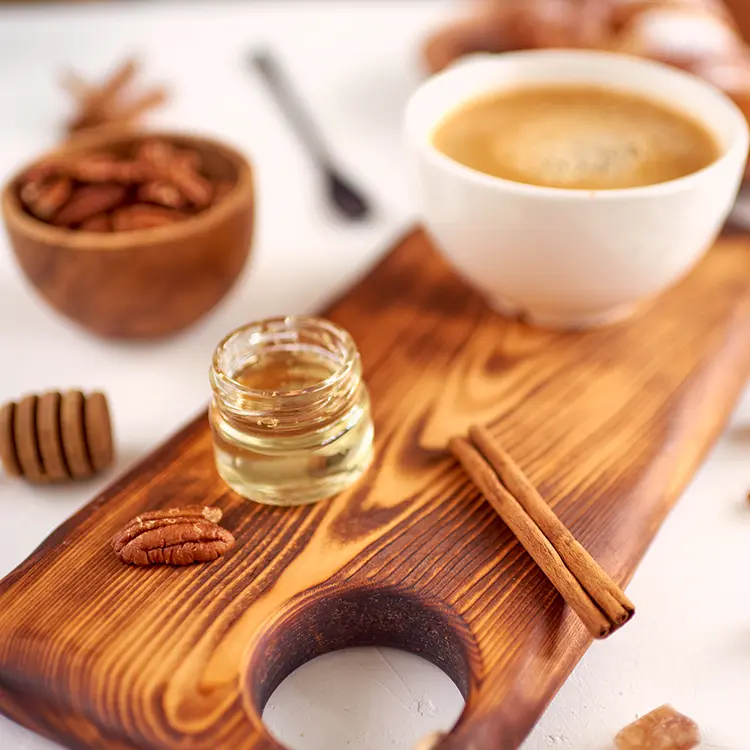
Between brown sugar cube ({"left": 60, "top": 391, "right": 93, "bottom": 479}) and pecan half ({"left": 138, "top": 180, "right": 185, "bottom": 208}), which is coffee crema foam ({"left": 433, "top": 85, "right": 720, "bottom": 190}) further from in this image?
brown sugar cube ({"left": 60, "top": 391, "right": 93, "bottom": 479})

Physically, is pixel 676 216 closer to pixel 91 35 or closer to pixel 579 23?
pixel 579 23

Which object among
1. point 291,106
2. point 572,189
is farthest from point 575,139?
point 291,106

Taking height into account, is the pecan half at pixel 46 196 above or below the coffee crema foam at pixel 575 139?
above

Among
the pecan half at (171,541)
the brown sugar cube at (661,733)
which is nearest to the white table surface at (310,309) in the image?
the brown sugar cube at (661,733)

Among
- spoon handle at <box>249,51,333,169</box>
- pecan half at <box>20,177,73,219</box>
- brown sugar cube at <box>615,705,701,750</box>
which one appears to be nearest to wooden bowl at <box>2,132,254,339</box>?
pecan half at <box>20,177,73,219</box>

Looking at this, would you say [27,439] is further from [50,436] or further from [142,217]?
[142,217]

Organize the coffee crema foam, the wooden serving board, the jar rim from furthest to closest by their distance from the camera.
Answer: the coffee crema foam, the jar rim, the wooden serving board

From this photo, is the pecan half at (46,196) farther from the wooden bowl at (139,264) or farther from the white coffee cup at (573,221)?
the white coffee cup at (573,221)
